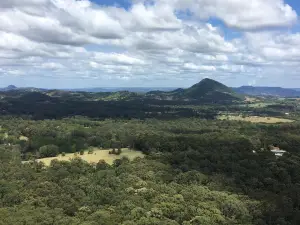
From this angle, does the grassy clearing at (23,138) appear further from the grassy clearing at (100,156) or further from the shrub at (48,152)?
the grassy clearing at (100,156)

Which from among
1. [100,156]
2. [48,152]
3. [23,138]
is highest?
[100,156]

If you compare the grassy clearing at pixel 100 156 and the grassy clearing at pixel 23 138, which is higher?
the grassy clearing at pixel 100 156

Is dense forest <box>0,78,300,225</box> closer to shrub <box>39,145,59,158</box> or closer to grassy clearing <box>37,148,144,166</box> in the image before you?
shrub <box>39,145,59,158</box>

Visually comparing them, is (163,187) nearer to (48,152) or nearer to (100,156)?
(100,156)

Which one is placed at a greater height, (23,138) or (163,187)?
(163,187)

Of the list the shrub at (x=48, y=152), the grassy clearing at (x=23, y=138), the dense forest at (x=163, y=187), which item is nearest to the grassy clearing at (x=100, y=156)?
the shrub at (x=48, y=152)

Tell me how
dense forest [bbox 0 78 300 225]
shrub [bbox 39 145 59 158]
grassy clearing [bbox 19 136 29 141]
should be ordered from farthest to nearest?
1. grassy clearing [bbox 19 136 29 141]
2. shrub [bbox 39 145 59 158]
3. dense forest [bbox 0 78 300 225]

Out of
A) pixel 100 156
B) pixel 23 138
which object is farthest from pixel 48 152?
pixel 23 138

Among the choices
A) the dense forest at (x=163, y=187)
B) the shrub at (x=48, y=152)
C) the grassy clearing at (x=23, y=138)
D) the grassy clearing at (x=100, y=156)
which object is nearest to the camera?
the dense forest at (x=163, y=187)

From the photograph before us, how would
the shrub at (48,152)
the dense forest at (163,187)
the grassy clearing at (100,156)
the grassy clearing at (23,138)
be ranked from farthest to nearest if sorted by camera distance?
the grassy clearing at (23,138) < the shrub at (48,152) < the grassy clearing at (100,156) < the dense forest at (163,187)

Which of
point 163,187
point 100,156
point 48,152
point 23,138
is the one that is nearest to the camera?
point 163,187

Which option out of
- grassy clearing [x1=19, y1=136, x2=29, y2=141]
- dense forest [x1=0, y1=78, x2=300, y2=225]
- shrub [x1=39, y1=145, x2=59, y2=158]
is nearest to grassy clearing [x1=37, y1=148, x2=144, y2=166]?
shrub [x1=39, y1=145, x2=59, y2=158]

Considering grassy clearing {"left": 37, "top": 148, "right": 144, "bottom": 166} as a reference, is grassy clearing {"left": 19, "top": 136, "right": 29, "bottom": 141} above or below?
below

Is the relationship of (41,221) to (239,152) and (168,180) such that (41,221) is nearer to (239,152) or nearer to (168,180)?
(168,180)
